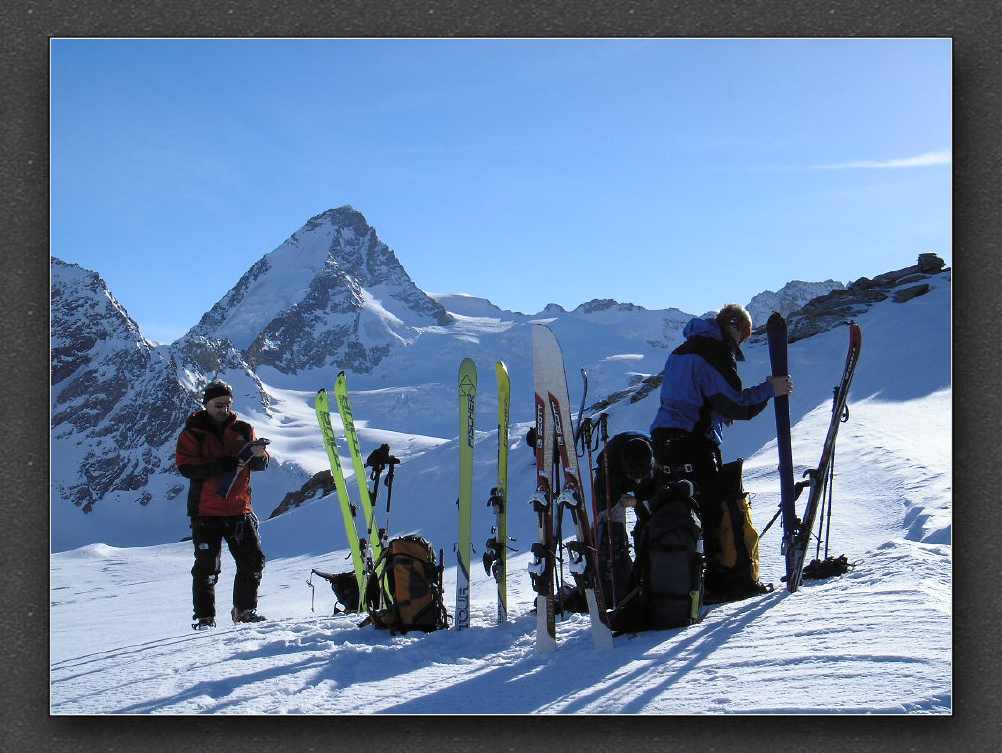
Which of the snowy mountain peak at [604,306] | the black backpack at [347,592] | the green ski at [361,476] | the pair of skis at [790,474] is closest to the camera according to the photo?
the pair of skis at [790,474]

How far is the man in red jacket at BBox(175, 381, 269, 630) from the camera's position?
4.39m

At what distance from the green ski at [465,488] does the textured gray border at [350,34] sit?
76cm

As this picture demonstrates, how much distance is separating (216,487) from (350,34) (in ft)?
7.28

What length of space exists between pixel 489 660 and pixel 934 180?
9.36ft

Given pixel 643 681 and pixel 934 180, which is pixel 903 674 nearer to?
pixel 643 681

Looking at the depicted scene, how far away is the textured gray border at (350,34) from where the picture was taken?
3.77 m

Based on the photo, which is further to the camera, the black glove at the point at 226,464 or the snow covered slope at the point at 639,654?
the black glove at the point at 226,464

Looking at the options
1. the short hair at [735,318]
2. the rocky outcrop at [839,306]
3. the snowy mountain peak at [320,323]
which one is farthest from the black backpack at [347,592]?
the snowy mountain peak at [320,323]

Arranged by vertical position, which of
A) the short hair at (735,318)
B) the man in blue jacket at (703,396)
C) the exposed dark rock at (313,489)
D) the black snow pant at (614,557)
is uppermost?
the short hair at (735,318)

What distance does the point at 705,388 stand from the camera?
3.70 metres

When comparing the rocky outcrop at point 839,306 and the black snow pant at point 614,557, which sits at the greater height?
the rocky outcrop at point 839,306

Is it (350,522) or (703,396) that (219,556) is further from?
(703,396)

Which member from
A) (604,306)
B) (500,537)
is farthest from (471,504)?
(604,306)

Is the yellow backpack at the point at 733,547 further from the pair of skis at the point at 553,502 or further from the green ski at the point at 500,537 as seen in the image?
the green ski at the point at 500,537
